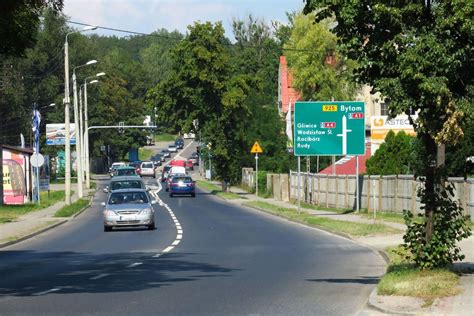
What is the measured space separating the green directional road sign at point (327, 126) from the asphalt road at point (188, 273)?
11123 mm

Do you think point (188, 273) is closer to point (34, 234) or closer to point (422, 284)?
point (422, 284)

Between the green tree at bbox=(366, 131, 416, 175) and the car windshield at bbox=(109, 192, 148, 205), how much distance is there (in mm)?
18642

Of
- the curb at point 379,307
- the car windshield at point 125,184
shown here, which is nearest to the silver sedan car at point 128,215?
the car windshield at point 125,184

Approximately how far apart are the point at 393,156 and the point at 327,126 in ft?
25.6

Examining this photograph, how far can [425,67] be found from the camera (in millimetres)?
14891

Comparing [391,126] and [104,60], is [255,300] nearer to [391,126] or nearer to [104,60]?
[391,126]

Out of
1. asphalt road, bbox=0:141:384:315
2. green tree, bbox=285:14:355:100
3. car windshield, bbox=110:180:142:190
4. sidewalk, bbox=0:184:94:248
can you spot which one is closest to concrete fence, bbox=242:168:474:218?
asphalt road, bbox=0:141:384:315

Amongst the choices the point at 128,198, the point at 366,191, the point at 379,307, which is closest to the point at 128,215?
the point at 128,198

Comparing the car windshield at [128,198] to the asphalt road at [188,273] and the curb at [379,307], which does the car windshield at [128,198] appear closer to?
the asphalt road at [188,273]

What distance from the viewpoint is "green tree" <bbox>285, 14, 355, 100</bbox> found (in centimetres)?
8975

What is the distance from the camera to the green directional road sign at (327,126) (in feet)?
154

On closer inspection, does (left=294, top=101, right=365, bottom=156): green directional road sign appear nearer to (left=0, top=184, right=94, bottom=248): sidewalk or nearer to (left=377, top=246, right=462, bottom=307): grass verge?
(left=0, top=184, right=94, bottom=248): sidewalk

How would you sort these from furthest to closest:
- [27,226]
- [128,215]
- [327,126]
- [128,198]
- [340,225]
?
[327,126] → [27,226] → [128,198] → [128,215] → [340,225]

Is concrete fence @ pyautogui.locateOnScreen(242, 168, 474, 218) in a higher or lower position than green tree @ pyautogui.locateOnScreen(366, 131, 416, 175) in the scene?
lower
